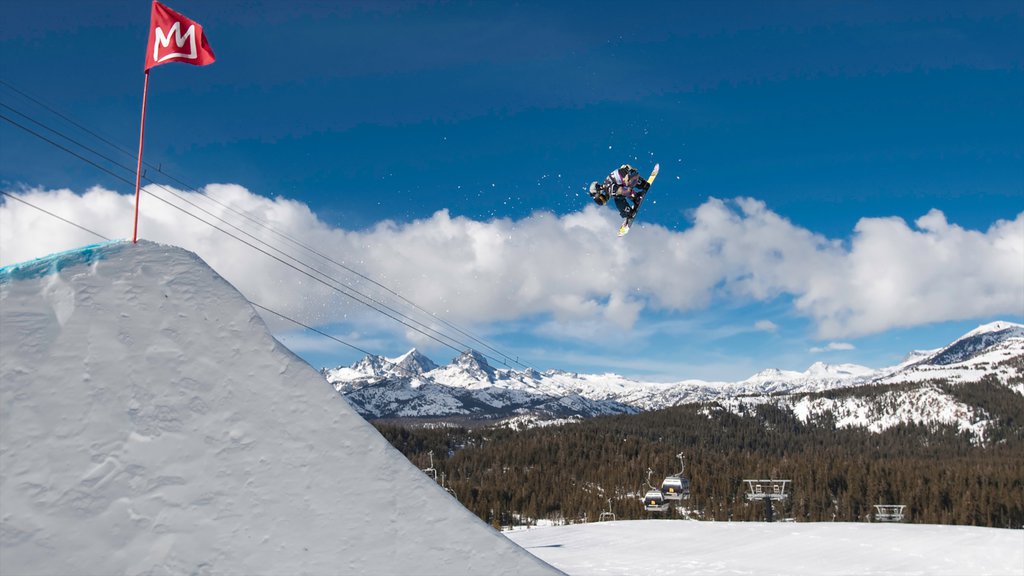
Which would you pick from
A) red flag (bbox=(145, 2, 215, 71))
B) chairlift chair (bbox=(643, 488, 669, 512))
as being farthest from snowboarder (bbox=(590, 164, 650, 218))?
chairlift chair (bbox=(643, 488, 669, 512))

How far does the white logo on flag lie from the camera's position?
13266mm

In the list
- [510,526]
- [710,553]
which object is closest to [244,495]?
[710,553]

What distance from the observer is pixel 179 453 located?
9.90 meters

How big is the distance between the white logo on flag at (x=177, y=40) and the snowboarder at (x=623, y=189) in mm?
20988

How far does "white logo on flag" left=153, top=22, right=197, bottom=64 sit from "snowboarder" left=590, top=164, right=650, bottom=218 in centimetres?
2099

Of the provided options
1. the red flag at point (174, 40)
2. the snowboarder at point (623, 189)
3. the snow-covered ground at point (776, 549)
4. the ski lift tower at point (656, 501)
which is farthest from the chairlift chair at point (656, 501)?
the red flag at point (174, 40)

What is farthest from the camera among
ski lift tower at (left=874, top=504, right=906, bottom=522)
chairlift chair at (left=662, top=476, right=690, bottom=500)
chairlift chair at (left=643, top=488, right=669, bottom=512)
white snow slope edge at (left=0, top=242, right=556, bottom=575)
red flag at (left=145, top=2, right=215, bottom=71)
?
chairlift chair at (left=662, top=476, right=690, bottom=500)

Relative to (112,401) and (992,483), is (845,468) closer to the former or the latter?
(992,483)

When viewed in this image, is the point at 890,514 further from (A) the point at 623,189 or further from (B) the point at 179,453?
(B) the point at 179,453

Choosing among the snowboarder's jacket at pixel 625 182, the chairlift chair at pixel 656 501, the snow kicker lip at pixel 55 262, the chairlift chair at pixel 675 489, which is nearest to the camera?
the snow kicker lip at pixel 55 262

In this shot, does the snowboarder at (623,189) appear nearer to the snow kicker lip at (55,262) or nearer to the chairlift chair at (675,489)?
the snow kicker lip at (55,262)

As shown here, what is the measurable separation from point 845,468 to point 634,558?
432ft

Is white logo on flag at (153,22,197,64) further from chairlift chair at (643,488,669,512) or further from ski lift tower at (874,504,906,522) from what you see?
ski lift tower at (874,504,906,522)

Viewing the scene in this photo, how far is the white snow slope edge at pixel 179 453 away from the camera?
9.14 meters
